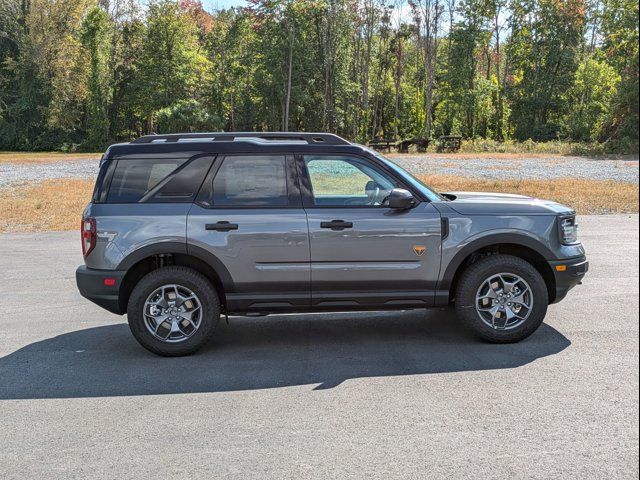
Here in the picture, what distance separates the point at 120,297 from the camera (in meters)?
5.87

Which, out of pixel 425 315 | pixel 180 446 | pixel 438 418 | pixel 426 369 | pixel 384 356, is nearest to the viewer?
pixel 180 446

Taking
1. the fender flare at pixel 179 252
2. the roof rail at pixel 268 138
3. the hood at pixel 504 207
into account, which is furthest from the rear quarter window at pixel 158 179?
the hood at pixel 504 207

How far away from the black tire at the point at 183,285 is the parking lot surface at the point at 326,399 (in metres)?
0.13

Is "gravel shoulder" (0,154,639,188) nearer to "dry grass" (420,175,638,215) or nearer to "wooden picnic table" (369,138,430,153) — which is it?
"dry grass" (420,175,638,215)

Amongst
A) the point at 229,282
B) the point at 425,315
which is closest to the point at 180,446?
the point at 229,282

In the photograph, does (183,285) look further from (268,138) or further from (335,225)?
(268,138)

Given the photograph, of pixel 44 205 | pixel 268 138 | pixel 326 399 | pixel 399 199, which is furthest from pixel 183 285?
pixel 44 205

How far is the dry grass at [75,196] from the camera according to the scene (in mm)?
15688

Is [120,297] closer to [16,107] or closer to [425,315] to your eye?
[425,315]

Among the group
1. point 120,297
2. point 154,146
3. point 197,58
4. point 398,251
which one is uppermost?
point 197,58

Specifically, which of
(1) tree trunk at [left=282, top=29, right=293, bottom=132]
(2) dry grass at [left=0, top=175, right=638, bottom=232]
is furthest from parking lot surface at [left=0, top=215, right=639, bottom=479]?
(1) tree trunk at [left=282, top=29, right=293, bottom=132]

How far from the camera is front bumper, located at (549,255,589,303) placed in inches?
233

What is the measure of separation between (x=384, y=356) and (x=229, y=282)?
1484 millimetres

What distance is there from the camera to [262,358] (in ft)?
19.0
